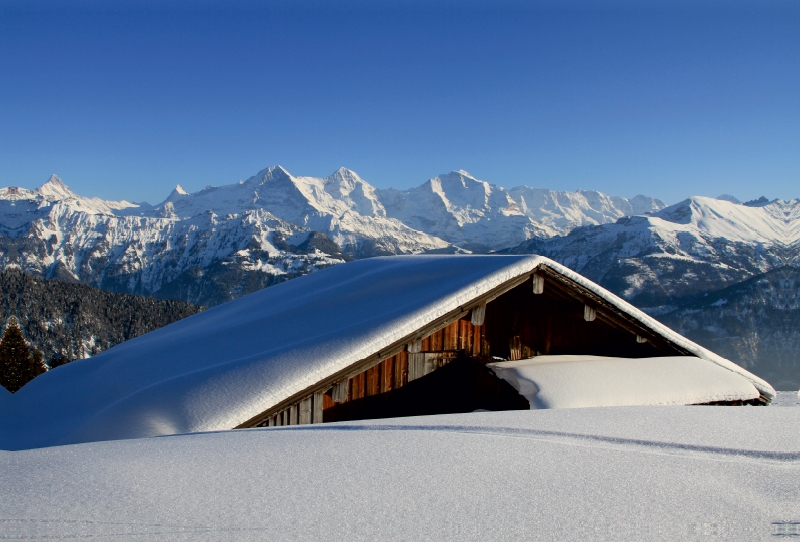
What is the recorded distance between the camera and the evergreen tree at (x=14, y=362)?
120 ft

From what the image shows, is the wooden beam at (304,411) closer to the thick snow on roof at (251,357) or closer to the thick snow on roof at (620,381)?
the thick snow on roof at (251,357)

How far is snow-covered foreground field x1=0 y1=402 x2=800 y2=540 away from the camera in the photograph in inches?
115

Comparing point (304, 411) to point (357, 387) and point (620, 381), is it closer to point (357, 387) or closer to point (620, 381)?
point (357, 387)

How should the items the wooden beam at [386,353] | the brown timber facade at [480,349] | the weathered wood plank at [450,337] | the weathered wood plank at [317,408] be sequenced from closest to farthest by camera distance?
the wooden beam at [386,353] → the weathered wood plank at [317,408] → the brown timber facade at [480,349] → the weathered wood plank at [450,337]

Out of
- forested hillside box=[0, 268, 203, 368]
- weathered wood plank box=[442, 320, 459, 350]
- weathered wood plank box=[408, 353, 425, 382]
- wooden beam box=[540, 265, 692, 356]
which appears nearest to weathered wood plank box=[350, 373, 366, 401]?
weathered wood plank box=[408, 353, 425, 382]

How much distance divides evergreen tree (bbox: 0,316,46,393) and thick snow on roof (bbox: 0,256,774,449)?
1223 inches

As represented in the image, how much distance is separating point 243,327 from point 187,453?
615cm

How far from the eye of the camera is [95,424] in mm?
6688

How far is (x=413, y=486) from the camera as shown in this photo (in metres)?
3.47

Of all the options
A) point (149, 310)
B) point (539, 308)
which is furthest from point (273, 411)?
point (149, 310)

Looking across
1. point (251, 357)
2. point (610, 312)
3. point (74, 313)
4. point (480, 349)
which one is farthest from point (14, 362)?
point (74, 313)

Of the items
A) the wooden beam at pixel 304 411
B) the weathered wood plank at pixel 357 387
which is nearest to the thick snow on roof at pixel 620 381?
the weathered wood plank at pixel 357 387

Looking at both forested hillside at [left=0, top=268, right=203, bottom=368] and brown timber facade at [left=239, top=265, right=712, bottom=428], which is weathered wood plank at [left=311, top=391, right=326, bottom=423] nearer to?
brown timber facade at [left=239, top=265, right=712, bottom=428]

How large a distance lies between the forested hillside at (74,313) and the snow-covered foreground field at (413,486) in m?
176
